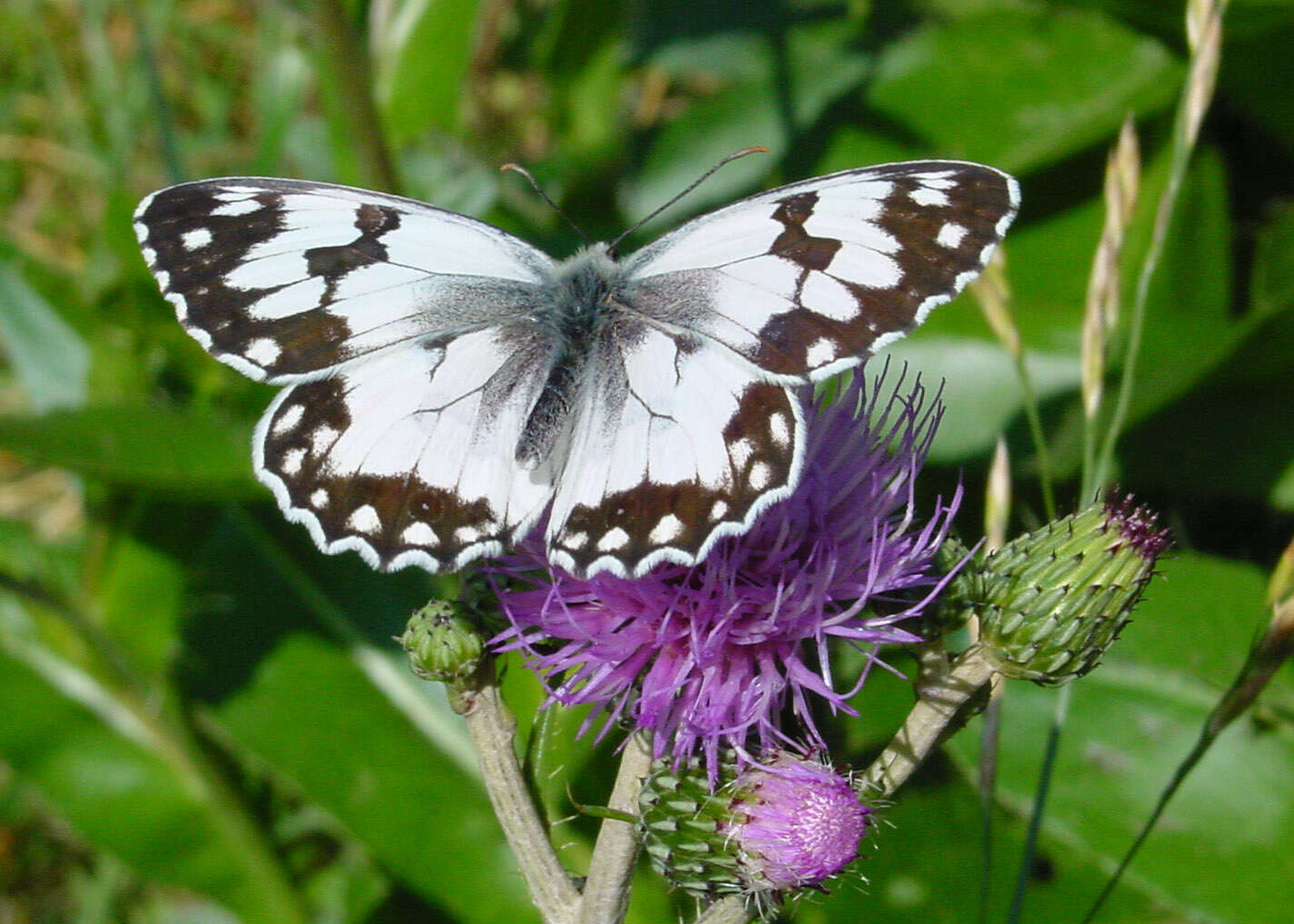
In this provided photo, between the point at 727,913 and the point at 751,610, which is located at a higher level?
the point at 751,610

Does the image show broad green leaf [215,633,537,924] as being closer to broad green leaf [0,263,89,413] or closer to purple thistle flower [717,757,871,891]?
broad green leaf [0,263,89,413]

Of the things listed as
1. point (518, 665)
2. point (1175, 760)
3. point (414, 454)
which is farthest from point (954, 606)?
point (1175, 760)

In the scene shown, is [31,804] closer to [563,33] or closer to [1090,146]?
[563,33]

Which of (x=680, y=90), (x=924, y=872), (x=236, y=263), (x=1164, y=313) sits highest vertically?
(x=236, y=263)

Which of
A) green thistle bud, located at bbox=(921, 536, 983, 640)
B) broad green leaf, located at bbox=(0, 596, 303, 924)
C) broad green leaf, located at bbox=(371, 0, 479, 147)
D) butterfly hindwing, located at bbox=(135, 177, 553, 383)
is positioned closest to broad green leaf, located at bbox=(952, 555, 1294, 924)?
green thistle bud, located at bbox=(921, 536, 983, 640)

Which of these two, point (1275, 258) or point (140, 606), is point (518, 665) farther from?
point (1275, 258)

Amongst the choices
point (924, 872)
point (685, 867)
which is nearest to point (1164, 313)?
point (924, 872)

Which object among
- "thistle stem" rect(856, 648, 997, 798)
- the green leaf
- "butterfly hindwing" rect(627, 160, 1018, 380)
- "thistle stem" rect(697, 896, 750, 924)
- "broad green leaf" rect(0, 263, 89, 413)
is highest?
"broad green leaf" rect(0, 263, 89, 413)
